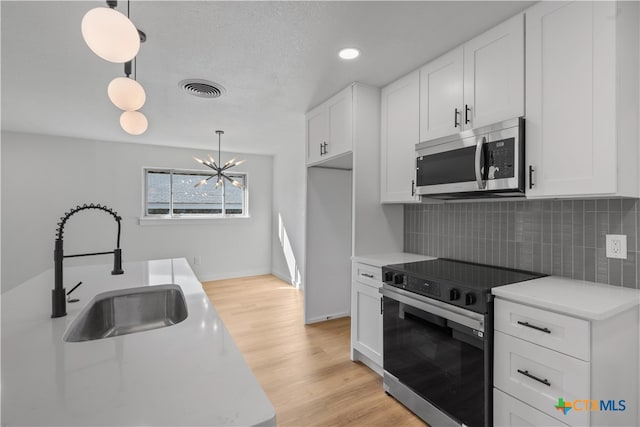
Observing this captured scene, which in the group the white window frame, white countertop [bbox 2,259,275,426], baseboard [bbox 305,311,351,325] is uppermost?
the white window frame

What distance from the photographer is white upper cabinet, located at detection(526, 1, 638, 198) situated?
1380 millimetres

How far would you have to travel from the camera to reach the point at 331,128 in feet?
9.76

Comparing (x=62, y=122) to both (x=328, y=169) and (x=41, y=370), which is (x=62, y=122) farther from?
(x=41, y=370)

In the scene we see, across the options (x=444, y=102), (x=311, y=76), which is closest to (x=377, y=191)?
(x=444, y=102)

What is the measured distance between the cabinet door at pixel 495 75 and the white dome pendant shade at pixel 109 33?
184cm

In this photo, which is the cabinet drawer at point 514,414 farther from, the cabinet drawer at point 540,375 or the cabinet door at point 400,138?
the cabinet door at point 400,138

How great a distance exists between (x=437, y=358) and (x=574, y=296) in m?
0.79

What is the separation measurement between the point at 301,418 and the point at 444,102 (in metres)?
2.31

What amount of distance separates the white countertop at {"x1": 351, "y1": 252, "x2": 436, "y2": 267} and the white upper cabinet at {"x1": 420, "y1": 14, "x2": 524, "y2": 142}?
96cm

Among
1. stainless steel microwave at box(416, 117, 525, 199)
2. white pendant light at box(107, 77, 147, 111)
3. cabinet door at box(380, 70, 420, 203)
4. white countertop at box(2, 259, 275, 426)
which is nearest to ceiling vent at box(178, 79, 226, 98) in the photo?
white pendant light at box(107, 77, 147, 111)

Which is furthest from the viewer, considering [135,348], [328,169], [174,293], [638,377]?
[328,169]

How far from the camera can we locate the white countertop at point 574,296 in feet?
4.14

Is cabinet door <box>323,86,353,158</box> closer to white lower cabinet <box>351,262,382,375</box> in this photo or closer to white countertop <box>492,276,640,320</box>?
white lower cabinet <box>351,262,382,375</box>

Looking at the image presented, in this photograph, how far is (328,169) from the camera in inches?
140
